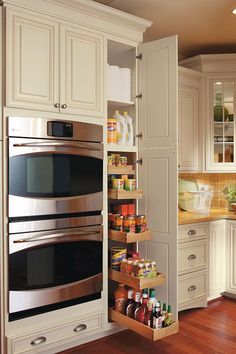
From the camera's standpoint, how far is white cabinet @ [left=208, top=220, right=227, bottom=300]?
365 centimetres

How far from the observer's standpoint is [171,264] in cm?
286

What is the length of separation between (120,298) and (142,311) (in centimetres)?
24

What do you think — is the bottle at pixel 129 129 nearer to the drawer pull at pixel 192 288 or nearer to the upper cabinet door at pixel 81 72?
the upper cabinet door at pixel 81 72

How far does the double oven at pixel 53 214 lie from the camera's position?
2371 millimetres

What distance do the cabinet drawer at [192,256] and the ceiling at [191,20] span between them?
1879 mm

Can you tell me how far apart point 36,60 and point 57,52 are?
175 mm

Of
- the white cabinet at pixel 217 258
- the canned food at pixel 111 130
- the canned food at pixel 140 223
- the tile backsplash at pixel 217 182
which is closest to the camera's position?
the canned food at pixel 140 223

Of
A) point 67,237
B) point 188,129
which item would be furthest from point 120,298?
point 188,129

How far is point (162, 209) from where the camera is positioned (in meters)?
2.90

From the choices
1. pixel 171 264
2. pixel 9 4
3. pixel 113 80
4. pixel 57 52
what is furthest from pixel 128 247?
pixel 9 4

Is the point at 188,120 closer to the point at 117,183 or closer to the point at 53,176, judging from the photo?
the point at 117,183

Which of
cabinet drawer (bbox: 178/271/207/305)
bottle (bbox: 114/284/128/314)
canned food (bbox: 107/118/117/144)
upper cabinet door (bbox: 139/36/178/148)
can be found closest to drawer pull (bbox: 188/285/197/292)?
cabinet drawer (bbox: 178/271/207/305)

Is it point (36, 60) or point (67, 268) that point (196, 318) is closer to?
point (67, 268)

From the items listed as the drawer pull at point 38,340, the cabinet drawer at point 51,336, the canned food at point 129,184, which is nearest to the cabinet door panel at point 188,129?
the canned food at point 129,184
